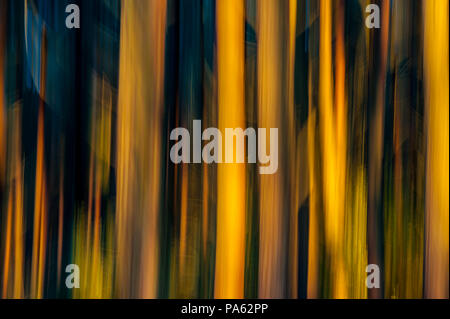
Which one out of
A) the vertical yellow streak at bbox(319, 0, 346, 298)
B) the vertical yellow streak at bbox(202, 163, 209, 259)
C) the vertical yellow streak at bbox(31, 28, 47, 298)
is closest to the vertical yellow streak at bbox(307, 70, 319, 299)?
the vertical yellow streak at bbox(319, 0, 346, 298)

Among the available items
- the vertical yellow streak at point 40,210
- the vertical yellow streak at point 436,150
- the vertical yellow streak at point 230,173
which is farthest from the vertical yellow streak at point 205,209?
the vertical yellow streak at point 436,150

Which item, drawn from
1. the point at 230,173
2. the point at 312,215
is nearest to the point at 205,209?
the point at 230,173

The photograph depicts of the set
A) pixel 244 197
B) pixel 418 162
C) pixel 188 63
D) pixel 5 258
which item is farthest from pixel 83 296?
pixel 418 162

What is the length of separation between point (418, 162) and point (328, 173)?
152 mm

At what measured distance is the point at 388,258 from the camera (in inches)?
35.7

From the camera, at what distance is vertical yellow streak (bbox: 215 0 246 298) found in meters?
0.90

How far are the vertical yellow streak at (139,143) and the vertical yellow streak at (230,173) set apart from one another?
101 millimetres

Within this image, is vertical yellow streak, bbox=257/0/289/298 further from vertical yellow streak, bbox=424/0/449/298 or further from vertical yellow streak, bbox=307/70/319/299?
vertical yellow streak, bbox=424/0/449/298

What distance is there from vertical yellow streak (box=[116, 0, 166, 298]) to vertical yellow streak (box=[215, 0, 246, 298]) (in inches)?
4.0

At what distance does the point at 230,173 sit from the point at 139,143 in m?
0.16

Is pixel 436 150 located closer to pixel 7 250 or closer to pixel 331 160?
pixel 331 160

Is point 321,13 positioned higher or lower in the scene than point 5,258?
higher

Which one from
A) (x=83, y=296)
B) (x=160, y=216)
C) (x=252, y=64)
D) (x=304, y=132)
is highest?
(x=252, y=64)

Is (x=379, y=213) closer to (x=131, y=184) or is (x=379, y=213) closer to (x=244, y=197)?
(x=244, y=197)
